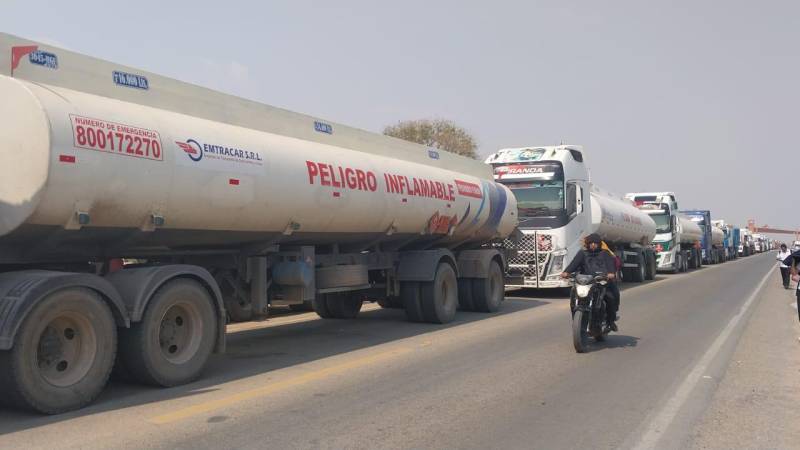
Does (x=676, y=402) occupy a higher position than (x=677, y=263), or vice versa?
(x=677, y=263)

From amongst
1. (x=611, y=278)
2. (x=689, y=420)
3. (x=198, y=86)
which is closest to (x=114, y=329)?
(x=198, y=86)

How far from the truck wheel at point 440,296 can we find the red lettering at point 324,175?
360 centimetres

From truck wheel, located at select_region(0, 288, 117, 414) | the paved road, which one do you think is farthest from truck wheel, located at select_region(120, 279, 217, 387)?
truck wheel, located at select_region(0, 288, 117, 414)

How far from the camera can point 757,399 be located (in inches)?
247

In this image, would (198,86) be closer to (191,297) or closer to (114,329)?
(191,297)

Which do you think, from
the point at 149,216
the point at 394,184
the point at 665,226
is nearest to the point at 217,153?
the point at 149,216

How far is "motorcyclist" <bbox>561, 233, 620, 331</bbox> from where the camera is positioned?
368 inches

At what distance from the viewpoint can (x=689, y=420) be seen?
5.52m

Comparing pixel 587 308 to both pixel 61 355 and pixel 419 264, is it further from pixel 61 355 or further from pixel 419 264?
pixel 61 355

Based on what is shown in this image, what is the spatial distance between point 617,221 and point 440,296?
11466mm

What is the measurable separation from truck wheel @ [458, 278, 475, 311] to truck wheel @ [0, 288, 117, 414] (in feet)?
28.3

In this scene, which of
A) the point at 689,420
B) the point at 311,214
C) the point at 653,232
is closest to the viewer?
the point at 689,420

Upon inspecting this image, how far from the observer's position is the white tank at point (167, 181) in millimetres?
5570

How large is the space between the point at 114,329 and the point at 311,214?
3208 millimetres
